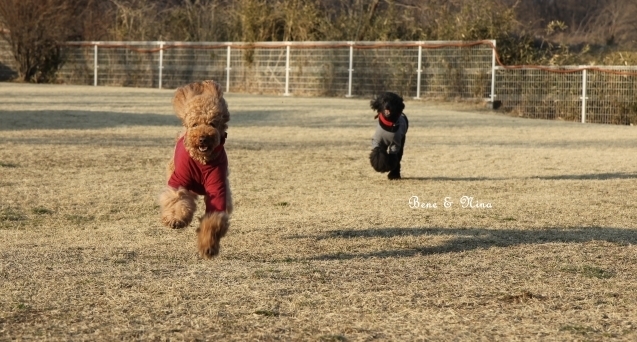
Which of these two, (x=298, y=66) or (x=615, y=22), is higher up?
(x=615, y=22)

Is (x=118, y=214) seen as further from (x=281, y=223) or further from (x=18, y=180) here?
(x=18, y=180)

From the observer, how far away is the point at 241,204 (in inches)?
295

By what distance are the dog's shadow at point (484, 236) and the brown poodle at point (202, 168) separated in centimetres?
82

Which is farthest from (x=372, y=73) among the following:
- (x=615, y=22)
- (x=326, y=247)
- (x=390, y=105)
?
(x=615, y=22)

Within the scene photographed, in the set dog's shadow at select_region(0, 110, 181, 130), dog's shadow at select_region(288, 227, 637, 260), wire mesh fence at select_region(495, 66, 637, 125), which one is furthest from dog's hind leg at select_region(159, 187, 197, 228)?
wire mesh fence at select_region(495, 66, 637, 125)

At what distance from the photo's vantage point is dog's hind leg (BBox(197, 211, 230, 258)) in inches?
192

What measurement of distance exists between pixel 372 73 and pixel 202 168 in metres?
17.2

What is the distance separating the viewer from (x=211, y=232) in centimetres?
488

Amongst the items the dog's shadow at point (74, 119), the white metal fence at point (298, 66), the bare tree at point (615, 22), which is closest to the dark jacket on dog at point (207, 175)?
the dog's shadow at point (74, 119)

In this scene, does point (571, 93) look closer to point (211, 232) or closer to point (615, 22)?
point (211, 232)

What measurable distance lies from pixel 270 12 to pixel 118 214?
18805 millimetres

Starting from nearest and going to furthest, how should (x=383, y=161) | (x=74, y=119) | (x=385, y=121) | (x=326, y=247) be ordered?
(x=326, y=247) < (x=383, y=161) < (x=385, y=121) < (x=74, y=119)

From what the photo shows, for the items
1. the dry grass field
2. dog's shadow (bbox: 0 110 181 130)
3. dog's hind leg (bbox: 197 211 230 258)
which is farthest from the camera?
dog's shadow (bbox: 0 110 181 130)

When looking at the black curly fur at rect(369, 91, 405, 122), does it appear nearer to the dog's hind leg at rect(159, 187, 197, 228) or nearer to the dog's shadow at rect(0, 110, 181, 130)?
the dog's hind leg at rect(159, 187, 197, 228)
